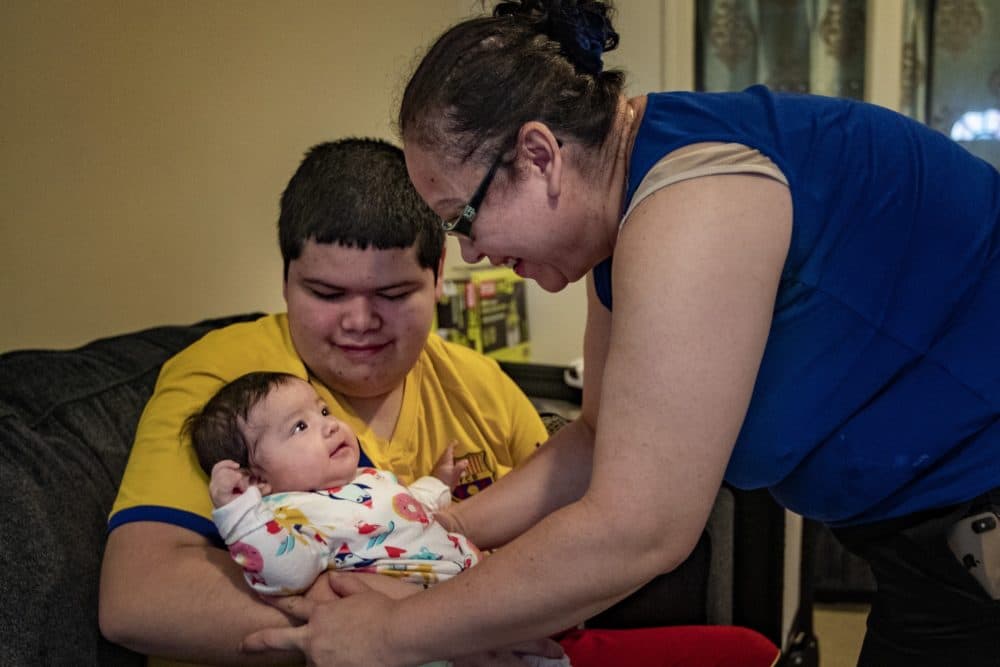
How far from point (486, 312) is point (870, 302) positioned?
2.27 meters

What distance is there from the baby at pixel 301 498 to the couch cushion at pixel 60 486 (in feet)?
0.69

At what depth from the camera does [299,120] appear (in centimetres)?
264

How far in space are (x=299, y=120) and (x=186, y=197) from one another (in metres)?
0.51

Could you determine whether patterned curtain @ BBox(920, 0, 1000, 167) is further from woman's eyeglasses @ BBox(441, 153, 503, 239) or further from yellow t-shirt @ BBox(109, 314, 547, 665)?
woman's eyeglasses @ BBox(441, 153, 503, 239)

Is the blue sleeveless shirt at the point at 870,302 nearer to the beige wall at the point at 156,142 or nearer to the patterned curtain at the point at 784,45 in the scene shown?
the beige wall at the point at 156,142

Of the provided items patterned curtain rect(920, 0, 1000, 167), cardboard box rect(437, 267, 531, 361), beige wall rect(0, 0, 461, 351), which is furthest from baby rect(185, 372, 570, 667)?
patterned curtain rect(920, 0, 1000, 167)

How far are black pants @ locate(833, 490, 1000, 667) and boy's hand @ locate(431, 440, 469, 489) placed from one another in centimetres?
68

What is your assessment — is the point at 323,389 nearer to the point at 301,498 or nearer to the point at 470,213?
the point at 301,498

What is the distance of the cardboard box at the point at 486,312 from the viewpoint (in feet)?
9.90

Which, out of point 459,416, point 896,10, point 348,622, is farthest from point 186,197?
point 896,10

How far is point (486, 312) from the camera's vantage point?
3158mm

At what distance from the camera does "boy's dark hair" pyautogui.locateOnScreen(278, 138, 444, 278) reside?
147cm

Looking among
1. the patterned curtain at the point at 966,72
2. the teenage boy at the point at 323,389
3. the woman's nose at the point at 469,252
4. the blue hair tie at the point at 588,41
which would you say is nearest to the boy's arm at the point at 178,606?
the teenage boy at the point at 323,389

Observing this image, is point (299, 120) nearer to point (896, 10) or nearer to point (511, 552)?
point (511, 552)
